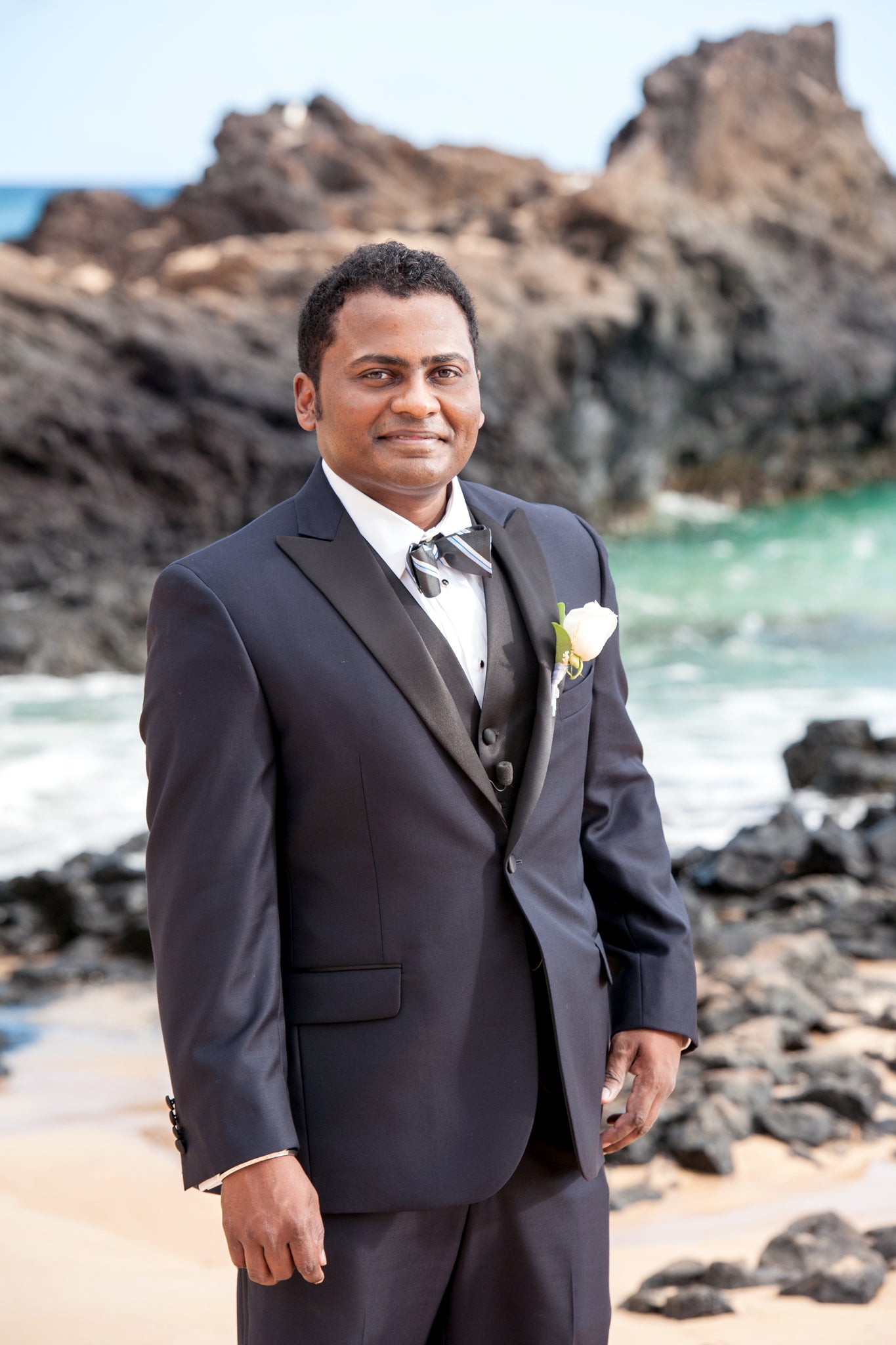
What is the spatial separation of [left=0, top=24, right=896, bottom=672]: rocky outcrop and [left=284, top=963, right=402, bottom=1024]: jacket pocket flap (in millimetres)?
10097

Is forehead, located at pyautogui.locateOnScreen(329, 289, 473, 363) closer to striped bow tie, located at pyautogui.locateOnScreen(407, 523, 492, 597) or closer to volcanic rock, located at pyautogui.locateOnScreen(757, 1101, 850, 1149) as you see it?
striped bow tie, located at pyautogui.locateOnScreen(407, 523, 492, 597)

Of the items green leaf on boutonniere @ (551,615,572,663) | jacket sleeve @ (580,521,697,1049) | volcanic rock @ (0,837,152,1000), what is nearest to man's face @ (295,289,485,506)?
green leaf on boutonniere @ (551,615,572,663)

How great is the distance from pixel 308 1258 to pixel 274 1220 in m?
0.06

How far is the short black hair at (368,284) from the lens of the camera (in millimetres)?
1765

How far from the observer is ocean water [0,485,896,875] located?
8.25 m

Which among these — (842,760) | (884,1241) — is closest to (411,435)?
(884,1241)

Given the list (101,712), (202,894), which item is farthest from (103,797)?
(202,894)

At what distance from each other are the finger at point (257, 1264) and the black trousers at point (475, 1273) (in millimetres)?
80

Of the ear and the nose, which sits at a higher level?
the ear

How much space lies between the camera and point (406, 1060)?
170 cm

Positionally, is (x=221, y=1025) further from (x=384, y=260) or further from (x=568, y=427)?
(x=568, y=427)

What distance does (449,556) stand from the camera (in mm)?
1789

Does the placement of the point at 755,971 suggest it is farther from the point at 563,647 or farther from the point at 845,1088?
the point at 563,647

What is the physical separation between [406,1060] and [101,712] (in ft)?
30.2
